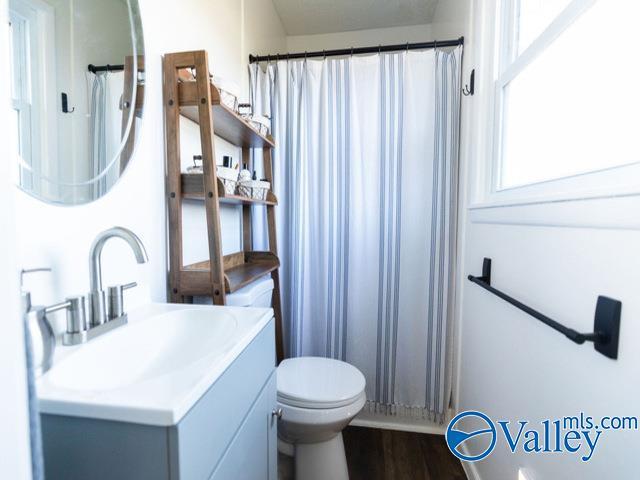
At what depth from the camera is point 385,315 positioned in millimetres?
1817

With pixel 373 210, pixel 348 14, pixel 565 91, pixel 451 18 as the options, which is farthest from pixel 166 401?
pixel 348 14

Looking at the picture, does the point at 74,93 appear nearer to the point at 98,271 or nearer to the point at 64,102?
the point at 64,102

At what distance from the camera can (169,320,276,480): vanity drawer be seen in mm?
482

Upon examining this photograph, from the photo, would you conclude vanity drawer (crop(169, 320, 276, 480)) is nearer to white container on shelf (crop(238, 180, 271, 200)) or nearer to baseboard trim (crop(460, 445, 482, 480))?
white container on shelf (crop(238, 180, 271, 200))

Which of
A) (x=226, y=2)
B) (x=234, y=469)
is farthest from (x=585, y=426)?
(x=226, y=2)

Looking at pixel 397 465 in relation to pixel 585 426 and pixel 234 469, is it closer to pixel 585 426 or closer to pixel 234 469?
pixel 585 426

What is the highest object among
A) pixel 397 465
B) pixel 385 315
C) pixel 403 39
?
pixel 403 39

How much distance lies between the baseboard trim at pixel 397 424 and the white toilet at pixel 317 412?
0.52m

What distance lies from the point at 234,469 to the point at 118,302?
460mm

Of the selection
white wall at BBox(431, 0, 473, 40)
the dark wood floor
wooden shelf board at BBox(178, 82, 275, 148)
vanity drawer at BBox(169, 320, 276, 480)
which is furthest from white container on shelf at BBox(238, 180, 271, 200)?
the dark wood floor

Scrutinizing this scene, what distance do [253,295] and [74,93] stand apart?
2.86 feet

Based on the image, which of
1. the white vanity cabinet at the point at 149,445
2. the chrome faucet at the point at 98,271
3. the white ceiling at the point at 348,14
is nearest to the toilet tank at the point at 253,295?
the chrome faucet at the point at 98,271

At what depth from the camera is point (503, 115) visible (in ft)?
4.46

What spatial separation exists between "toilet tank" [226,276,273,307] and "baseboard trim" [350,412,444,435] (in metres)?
0.94
